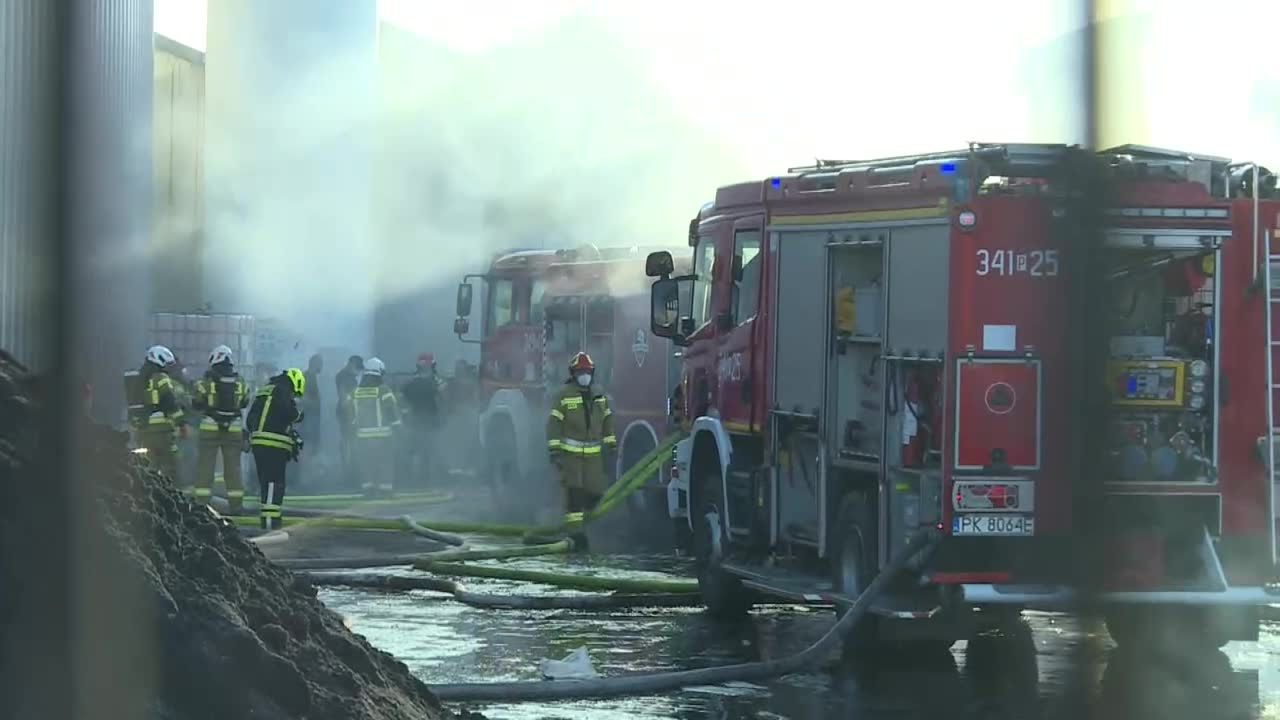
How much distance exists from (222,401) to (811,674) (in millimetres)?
8889

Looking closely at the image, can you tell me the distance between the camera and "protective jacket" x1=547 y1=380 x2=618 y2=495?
51.4 ft

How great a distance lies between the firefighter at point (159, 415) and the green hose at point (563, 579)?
4.02 m

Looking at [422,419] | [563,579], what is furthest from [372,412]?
[563,579]

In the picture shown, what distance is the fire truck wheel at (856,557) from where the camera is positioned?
33.1 ft

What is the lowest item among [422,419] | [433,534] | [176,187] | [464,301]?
[433,534]

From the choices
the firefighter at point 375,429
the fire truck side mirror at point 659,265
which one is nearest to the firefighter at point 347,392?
the firefighter at point 375,429

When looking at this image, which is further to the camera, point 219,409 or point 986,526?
point 219,409

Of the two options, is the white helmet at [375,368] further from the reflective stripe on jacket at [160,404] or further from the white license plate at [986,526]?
the white license plate at [986,526]

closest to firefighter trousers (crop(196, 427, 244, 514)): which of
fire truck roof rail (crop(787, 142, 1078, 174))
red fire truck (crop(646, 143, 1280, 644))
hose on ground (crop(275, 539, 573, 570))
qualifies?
hose on ground (crop(275, 539, 573, 570))

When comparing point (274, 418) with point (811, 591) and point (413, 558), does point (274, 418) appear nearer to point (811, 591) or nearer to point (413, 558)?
point (413, 558)

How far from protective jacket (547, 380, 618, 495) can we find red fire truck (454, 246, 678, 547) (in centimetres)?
139

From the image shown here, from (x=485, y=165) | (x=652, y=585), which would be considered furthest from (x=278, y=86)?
(x=652, y=585)

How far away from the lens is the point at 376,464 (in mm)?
21609

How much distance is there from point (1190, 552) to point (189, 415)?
47.2 ft
